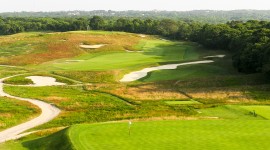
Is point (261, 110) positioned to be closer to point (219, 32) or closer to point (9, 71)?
point (9, 71)

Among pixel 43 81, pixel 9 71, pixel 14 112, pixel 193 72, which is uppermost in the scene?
pixel 14 112

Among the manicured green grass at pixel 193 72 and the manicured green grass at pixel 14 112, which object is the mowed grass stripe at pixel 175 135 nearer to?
the manicured green grass at pixel 14 112

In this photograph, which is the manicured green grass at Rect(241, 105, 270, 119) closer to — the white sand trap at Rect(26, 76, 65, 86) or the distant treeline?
the distant treeline

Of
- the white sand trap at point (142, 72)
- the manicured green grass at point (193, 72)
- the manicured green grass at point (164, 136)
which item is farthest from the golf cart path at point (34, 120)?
the manicured green grass at point (193, 72)

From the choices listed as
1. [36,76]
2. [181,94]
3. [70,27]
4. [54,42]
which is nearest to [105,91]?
[181,94]

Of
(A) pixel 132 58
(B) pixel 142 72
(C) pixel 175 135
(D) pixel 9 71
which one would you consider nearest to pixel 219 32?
(A) pixel 132 58

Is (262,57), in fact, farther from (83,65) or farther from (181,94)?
(83,65)

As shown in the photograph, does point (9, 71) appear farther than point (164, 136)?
Yes
